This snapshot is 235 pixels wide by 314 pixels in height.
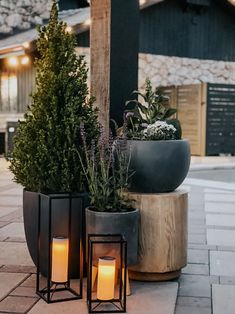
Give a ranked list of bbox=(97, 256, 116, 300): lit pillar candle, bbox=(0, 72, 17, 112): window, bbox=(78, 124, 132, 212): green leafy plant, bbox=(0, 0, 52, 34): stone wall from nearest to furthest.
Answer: bbox=(97, 256, 116, 300): lit pillar candle
bbox=(78, 124, 132, 212): green leafy plant
bbox=(0, 72, 17, 112): window
bbox=(0, 0, 52, 34): stone wall

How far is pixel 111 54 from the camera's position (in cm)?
387

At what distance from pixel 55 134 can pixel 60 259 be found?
0.76 metres

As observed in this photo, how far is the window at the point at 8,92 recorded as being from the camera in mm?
13922

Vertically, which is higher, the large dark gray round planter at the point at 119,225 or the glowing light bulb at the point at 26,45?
the glowing light bulb at the point at 26,45

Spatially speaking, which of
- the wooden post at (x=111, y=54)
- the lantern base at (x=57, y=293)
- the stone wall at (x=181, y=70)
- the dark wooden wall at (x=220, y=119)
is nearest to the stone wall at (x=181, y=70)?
the stone wall at (x=181, y=70)

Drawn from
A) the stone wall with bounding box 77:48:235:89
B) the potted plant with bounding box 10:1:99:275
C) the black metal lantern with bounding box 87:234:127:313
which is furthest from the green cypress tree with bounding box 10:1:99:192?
the stone wall with bounding box 77:48:235:89

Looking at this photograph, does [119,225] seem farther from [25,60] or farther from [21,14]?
[21,14]

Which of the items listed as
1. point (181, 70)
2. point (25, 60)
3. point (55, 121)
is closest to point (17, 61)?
point (25, 60)

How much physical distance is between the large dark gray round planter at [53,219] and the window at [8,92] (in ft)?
35.4

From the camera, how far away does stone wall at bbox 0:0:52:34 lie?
→ 575 inches

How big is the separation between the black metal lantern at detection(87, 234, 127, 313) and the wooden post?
1080 mm

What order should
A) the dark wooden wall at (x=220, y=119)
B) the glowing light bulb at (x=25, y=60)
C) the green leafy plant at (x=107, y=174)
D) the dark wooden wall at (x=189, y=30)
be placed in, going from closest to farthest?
the green leafy plant at (x=107, y=174) < the glowing light bulb at (x=25, y=60) < the dark wooden wall at (x=220, y=119) < the dark wooden wall at (x=189, y=30)

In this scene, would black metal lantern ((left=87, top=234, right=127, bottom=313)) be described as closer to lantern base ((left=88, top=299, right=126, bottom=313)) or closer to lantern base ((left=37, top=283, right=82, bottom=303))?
lantern base ((left=88, top=299, right=126, bottom=313))

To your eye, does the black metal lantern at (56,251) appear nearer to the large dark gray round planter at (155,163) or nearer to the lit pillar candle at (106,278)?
the lit pillar candle at (106,278)
